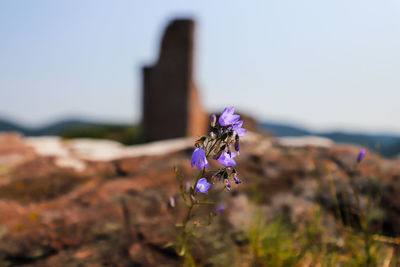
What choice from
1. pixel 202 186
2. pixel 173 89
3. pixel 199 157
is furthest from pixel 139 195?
pixel 173 89

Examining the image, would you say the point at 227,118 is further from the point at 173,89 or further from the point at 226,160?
the point at 173,89

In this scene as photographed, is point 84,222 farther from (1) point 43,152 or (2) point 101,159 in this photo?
(1) point 43,152

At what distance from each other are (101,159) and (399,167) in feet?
10.3

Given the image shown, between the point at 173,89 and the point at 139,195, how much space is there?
14.8 metres

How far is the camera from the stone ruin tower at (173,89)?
55.8 ft

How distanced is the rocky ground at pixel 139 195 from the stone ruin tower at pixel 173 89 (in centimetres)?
1355

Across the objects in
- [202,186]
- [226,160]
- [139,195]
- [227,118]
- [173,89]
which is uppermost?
[227,118]

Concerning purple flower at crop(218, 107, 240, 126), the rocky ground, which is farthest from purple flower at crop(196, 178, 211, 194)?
the rocky ground

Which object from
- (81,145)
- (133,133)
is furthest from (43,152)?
(133,133)

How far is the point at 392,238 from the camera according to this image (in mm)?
2883

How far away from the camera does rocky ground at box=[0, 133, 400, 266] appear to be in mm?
2598

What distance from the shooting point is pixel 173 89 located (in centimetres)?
1755

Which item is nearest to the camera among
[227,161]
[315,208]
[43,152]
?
[227,161]

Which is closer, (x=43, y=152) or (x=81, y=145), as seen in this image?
(x=43, y=152)
